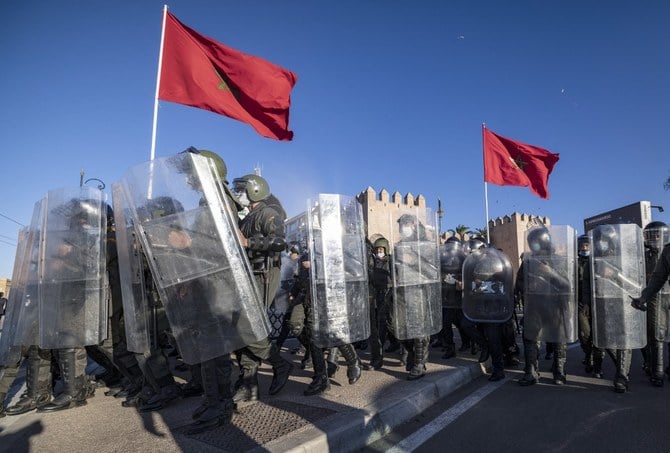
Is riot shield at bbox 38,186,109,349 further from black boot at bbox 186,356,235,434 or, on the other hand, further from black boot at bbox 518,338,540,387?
black boot at bbox 518,338,540,387

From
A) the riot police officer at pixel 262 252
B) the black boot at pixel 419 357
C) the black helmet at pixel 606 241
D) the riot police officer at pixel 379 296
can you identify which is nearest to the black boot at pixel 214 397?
the riot police officer at pixel 262 252

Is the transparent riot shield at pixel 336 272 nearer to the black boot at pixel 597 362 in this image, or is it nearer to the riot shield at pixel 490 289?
the riot shield at pixel 490 289

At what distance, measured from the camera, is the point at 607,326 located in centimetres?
456

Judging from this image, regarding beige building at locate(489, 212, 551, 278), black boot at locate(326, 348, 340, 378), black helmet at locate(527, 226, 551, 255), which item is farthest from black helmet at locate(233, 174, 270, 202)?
beige building at locate(489, 212, 551, 278)

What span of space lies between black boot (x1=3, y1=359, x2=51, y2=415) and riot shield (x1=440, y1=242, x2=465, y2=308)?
536cm

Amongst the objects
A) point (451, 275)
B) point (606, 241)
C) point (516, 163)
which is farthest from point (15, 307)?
point (516, 163)

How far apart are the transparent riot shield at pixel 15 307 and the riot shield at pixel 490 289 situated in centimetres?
505

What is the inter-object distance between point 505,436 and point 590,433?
680 millimetres

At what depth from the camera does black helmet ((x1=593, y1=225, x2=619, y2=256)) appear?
15.2ft

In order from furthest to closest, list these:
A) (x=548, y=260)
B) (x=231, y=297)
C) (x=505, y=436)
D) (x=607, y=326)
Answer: (x=548, y=260)
(x=607, y=326)
(x=505, y=436)
(x=231, y=297)

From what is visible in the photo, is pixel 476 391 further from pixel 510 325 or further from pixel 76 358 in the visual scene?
pixel 76 358

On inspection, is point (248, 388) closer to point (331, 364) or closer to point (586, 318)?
point (331, 364)

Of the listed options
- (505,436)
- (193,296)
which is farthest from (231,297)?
(505,436)

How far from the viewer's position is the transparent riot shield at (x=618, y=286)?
4.51m
